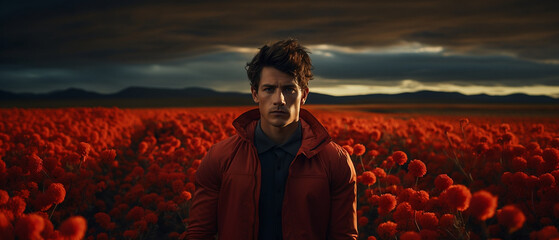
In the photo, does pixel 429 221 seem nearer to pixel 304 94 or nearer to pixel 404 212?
pixel 404 212

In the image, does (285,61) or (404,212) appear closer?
(285,61)

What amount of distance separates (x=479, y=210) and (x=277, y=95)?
1579 mm

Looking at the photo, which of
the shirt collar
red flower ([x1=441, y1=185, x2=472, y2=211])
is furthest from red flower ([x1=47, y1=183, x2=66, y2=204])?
red flower ([x1=441, y1=185, x2=472, y2=211])

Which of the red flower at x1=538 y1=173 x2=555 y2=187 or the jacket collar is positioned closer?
the jacket collar

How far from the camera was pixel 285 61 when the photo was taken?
9.62ft

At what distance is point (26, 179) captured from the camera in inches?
239

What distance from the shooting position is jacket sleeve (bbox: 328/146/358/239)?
9.53 feet

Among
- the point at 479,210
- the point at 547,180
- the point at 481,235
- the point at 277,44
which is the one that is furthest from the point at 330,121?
the point at 479,210

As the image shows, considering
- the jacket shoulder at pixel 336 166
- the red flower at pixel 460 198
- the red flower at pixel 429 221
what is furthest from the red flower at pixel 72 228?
the red flower at pixel 429 221

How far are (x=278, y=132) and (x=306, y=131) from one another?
0.25m

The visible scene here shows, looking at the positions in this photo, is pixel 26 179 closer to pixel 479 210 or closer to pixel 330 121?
pixel 479 210

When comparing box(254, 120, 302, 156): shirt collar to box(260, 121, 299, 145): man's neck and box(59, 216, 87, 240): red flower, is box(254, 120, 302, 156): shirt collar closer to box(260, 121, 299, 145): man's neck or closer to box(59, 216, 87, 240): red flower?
box(260, 121, 299, 145): man's neck

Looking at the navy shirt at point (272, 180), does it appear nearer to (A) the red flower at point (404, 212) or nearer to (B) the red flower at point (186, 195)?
(A) the red flower at point (404, 212)

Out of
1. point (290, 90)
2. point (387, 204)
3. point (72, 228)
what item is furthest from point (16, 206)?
point (387, 204)
